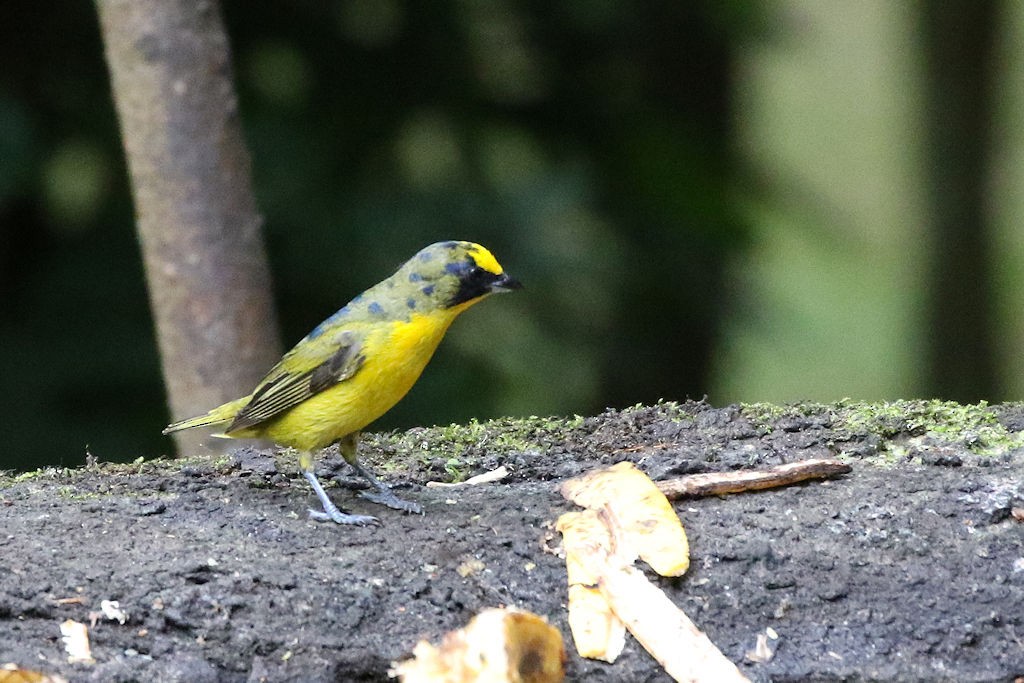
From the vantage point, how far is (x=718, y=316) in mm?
7199

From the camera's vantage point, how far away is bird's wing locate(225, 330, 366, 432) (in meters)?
3.84

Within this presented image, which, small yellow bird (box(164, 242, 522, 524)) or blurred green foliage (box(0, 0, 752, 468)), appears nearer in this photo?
small yellow bird (box(164, 242, 522, 524))

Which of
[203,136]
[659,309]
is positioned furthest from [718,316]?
[203,136]

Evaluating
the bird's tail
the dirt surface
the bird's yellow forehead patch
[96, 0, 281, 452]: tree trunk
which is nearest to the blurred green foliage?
[96, 0, 281, 452]: tree trunk

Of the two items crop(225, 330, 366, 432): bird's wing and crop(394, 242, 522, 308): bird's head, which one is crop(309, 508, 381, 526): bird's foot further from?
crop(394, 242, 522, 308): bird's head

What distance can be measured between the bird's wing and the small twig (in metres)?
0.98

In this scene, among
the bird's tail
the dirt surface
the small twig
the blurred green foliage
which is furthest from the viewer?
the blurred green foliage

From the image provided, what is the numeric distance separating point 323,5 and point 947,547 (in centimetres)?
431

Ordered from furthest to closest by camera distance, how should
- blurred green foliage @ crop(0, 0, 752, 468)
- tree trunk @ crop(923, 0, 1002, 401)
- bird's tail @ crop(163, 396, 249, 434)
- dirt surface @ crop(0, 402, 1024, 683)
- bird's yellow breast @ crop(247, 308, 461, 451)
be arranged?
1. tree trunk @ crop(923, 0, 1002, 401)
2. blurred green foliage @ crop(0, 0, 752, 468)
3. bird's tail @ crop(163, 396, 249, 434)
4. bird's yellow breast @ crop(247, 308, 461, 451)
5. dirt surface @ crop(0, 402, 1024, 683)

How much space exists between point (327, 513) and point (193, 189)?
6.68ft

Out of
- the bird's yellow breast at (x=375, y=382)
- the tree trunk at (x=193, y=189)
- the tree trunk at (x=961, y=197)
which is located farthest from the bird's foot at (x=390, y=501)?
the tree trunk at (x=961, y=197)

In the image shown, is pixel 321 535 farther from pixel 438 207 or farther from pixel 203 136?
pixel 438 207

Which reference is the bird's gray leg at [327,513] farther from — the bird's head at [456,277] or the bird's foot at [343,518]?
the bird's head at [456,277]

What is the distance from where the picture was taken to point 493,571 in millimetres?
3305
